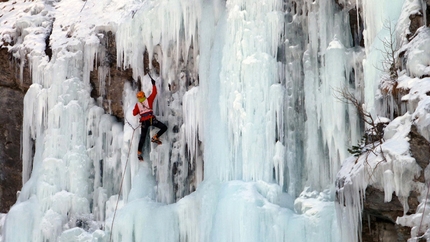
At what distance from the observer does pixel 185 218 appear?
398 inches

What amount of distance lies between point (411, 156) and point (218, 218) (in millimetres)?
3194

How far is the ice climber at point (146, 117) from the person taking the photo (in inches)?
425

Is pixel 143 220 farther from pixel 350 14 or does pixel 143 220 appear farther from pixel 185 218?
pixel 350 14

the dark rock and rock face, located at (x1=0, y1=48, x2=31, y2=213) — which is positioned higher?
rock face, located at (x1=0, y1=48, x2=31, y2=213)

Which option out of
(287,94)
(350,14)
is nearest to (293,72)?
(287,94)

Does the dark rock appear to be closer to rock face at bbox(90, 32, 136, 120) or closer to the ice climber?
the ice climber

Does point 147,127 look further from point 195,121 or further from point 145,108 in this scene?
point 195,121

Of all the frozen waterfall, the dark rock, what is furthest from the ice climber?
the dark rock

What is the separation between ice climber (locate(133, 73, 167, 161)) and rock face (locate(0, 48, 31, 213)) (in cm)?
284

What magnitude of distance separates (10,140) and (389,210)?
7721 millimetres

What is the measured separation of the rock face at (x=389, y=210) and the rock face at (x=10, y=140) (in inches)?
283

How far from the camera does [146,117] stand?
1080cm

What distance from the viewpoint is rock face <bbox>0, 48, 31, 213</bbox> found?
12539 millimetres

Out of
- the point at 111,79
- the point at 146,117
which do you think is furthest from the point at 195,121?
the point at 111,79
